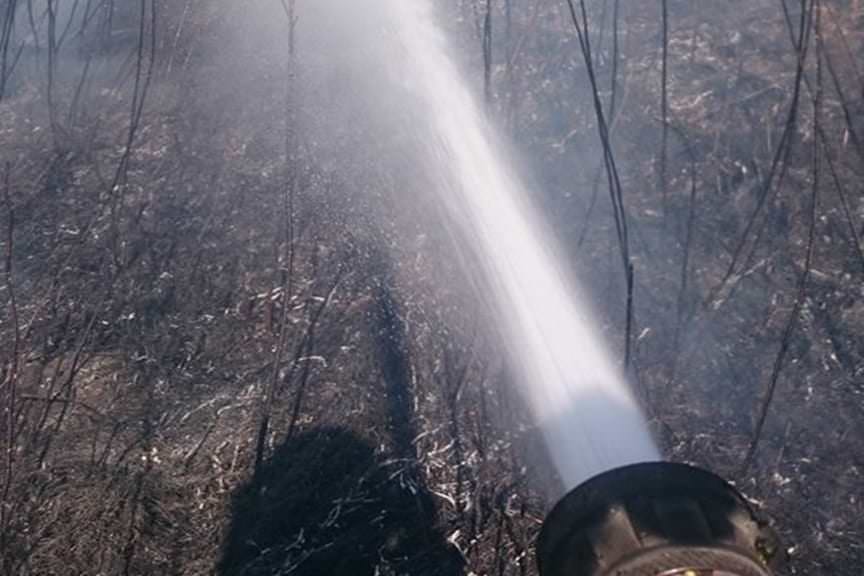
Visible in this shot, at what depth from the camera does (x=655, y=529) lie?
10.3 ft

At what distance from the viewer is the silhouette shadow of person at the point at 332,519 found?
4.87 metres

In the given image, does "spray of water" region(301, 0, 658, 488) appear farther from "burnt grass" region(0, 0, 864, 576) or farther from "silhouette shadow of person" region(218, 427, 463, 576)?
Answer: "silhouette shadow of person" region(218, 427, 463, 576)

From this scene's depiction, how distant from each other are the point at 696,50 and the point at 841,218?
8.33ft

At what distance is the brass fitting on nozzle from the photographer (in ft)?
10.2

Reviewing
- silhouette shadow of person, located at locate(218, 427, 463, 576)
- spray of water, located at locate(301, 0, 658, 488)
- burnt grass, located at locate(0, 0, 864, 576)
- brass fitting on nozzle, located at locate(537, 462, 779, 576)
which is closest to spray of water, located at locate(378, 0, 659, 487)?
spray of water, located at locate(301, 0, 658, 488)

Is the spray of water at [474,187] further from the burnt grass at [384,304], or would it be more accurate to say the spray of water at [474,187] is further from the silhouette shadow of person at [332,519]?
the silhouette shadow of person at [332,519]

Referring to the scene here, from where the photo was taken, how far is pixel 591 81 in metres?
8.11

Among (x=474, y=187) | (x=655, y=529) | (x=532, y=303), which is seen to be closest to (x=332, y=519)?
(x=532, y=303)

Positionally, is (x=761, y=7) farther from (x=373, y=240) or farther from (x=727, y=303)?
(x=373, y=240)

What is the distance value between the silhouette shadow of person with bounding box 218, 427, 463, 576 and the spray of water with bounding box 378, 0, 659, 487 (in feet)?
2.94

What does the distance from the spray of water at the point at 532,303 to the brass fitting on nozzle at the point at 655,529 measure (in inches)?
60.7

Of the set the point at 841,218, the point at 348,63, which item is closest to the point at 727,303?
the point at 841,218

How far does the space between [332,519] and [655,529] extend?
94.4 inches

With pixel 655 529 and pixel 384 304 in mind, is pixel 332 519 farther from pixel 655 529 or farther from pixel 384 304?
pixel 655 529
